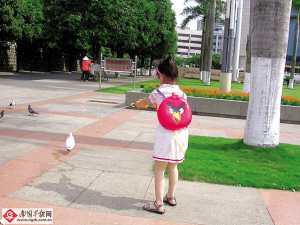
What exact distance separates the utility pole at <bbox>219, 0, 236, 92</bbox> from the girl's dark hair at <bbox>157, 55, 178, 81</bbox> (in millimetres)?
12786

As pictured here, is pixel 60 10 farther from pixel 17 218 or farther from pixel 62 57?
pixel 17 218

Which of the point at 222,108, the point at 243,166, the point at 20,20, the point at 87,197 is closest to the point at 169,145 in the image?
the point at 87,197

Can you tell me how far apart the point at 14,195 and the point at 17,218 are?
0.62 metres

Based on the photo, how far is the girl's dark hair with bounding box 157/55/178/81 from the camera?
151 inches

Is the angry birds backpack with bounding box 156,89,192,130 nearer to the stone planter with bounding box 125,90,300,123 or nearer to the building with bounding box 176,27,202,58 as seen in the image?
the stone planter with bounding box 125,90,300,123

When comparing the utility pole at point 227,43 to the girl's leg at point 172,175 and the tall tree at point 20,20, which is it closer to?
the girl's leg at point 172,175

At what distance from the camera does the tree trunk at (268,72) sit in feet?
20.0

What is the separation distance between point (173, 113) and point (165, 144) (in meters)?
0.37

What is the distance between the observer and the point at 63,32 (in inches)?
1075

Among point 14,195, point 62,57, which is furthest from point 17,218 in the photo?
point 62,57

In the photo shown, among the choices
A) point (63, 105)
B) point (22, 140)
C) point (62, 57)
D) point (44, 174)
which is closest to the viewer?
point (44, 174)

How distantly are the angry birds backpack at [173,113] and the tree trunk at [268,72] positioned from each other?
9.68ft

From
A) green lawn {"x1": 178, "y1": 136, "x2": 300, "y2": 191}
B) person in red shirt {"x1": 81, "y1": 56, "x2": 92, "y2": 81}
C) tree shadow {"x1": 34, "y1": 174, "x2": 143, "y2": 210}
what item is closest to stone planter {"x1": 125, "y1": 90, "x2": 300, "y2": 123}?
green lawn {"x1": 178, "y1": 136, "x2": 300, "y2": 191}

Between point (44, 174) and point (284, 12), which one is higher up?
point (284, 12)
